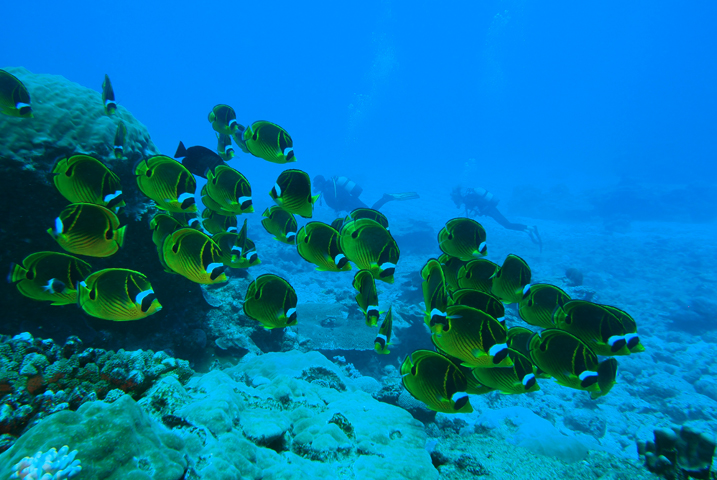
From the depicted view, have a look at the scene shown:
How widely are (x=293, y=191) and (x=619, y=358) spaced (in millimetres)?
13538

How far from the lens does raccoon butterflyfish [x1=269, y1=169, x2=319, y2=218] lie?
10.6 ft

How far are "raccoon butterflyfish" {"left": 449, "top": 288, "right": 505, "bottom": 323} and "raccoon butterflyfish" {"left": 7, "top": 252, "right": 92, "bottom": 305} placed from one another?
3.47m

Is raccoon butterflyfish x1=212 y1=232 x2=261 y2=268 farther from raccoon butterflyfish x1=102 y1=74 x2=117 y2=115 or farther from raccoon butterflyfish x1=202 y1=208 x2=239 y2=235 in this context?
raccoon butterflyfish x1=102 y1=74 x2=117 y2=115

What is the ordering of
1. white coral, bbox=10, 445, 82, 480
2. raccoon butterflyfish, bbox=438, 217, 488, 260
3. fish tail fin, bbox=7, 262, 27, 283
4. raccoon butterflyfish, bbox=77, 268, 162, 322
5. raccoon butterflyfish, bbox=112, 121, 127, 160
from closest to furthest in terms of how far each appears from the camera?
1. white coral, bbox=10, 445, 82, 480
2. raccoon butterflyfish, bbox=77, 268, 162, 322
3. fish tail fin, bbox=7, 262, 27, 283
4. raccoon butterflyfish, bbox=438, 217, 488, 260
5. raccoon butterflyfish, bbox=112, 121, 127, 160

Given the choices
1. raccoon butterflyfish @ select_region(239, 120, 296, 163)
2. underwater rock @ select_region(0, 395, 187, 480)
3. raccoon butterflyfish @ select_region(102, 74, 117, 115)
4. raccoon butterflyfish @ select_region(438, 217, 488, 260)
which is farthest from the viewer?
raccoon butterflyfish @ select_region(102, 74, 117, 115)

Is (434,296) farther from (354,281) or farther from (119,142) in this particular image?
(119,142)

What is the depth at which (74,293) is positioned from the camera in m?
2.65

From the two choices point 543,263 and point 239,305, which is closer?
point 239,305

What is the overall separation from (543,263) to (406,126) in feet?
384

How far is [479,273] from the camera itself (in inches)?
136

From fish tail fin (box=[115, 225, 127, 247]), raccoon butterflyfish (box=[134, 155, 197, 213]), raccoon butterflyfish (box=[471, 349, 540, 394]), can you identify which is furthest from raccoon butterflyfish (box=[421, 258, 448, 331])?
fish tail fin (box=[115, 225, 127, 247])

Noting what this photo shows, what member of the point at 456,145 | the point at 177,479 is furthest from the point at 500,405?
the point at 456,145

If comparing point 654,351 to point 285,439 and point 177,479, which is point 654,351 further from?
point 177,479

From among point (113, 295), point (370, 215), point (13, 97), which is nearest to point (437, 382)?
point (370, 215)
